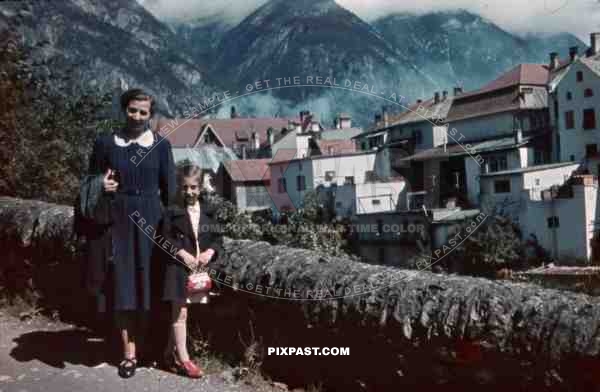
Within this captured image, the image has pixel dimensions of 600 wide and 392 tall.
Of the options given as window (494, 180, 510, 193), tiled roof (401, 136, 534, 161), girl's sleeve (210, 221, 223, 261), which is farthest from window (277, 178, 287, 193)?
girl's sleeve (210, 221, 223, 261)

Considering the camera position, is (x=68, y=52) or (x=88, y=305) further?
(x=68, y=52)

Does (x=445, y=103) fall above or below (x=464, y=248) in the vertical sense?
above

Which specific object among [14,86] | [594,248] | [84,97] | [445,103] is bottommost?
[594,248]

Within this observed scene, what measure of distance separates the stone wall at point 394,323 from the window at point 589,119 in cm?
4085

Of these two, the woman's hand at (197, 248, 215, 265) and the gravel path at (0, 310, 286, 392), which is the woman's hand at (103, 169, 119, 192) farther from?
the gravel path at (0, 310, 286, 392)

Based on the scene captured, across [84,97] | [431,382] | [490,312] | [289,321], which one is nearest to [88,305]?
[289,321]

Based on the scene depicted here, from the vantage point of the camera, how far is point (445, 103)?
46.8 m

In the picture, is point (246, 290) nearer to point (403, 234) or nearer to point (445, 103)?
point (403, 234)

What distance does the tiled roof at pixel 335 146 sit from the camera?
38184 millimetres

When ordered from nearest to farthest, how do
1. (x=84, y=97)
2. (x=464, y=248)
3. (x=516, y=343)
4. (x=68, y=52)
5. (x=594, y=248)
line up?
(x=516, y=343), (x=68, y=52), (x=84, y=97), (x=594, y=248), (x=464, y=248)

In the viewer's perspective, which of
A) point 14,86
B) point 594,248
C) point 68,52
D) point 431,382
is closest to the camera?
point 431,382

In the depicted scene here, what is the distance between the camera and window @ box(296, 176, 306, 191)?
30578 millimetres

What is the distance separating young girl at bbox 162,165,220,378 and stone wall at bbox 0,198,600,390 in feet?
0.97

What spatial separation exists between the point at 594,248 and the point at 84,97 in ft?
110
